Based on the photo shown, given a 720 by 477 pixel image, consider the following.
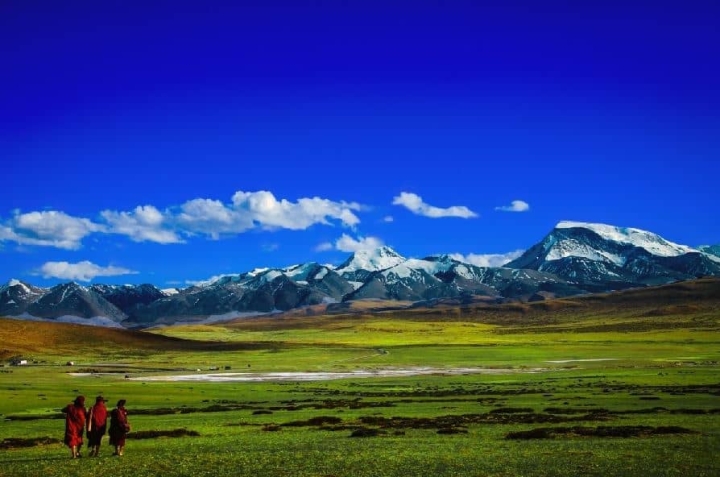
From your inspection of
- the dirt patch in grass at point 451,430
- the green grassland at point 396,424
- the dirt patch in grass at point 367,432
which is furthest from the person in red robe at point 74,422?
the dirt patch in grass at point 451,430

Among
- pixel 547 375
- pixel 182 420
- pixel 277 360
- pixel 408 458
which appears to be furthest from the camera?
pixel 277 360

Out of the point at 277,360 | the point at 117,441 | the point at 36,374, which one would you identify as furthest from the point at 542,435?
the point at 277,360

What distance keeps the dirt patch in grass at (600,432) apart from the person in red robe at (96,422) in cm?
2129

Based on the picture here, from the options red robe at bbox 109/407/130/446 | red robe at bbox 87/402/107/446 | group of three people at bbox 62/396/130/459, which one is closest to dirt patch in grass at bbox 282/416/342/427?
group of three people at bbox 62/396/130/459

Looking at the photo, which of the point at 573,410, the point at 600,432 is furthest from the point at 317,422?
the point at 573,410

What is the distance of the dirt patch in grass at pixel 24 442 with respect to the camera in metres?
39.9

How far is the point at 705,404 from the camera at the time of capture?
59.4 metres

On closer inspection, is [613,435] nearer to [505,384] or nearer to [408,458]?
[408,458]

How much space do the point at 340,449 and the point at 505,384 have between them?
58826 millimetres

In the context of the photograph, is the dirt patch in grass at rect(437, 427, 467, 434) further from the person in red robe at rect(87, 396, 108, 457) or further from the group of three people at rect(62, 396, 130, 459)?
the person in red robe at rect(87, 396, 108, 457)

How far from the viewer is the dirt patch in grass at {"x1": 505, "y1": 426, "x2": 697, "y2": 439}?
4091cm

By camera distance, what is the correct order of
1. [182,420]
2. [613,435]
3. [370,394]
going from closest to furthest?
[613,435] → [182,420] → [370,394]

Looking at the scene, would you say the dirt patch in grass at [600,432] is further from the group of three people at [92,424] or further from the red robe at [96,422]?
the red robe at [96,422]

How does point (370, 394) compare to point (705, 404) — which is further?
point (370, 394)
